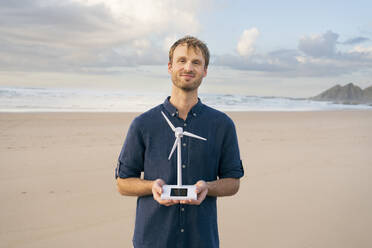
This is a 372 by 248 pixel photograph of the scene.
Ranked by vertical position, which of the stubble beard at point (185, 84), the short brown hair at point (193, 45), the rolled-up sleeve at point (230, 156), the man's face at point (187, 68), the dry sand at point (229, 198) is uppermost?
the short brown hair at point (193, 45)

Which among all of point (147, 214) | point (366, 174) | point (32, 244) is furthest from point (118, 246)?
point (366, 174)

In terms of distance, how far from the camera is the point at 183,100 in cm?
221

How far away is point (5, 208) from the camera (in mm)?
5613

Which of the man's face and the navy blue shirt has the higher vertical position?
the man's face

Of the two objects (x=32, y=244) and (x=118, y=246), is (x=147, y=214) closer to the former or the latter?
(x=118, y=246)

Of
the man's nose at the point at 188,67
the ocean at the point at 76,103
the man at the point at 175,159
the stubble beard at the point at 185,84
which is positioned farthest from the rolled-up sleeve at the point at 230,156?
the ocean at the point at 76,103

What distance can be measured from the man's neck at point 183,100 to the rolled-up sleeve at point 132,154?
290 mm

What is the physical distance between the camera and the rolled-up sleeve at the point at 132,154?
2176 millimetres

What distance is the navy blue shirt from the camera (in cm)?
216

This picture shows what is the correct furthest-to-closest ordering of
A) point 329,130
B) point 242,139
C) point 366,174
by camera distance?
point 329,130, point 242,139, point 366,174

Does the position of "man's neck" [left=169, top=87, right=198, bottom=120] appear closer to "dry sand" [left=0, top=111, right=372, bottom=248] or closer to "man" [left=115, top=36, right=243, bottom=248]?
"man" [left=115, top=36, right=243, bottom=248]

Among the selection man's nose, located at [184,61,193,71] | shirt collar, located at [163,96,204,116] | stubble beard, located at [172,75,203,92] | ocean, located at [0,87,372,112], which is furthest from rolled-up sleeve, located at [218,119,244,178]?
ocean, located at [0,87,372,112]

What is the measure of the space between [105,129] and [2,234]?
9.17 metres

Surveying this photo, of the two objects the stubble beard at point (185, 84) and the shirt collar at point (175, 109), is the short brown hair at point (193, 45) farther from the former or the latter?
the shirt collar at point (175, 109)
